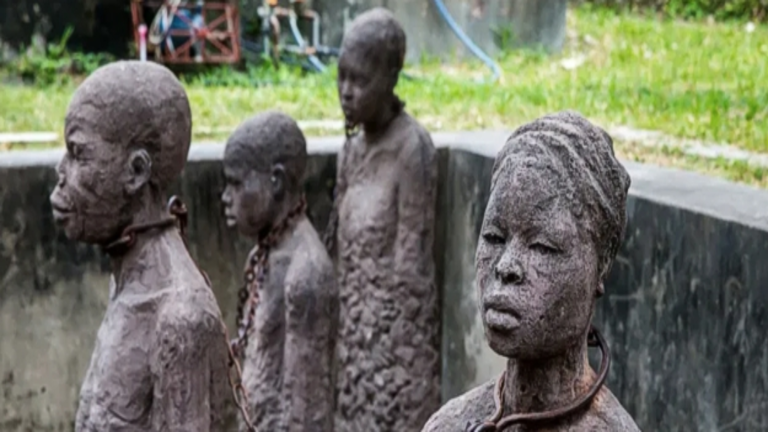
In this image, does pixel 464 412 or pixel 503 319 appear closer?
pixel 503 319

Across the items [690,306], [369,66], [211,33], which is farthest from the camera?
[211,33]

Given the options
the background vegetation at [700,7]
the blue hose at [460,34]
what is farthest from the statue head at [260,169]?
the background vegetation at [700,7]

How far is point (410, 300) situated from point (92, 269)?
1395mm

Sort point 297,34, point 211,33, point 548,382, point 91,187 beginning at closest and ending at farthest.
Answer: point 548,382, point 91,187, point 211,33, point 297,34

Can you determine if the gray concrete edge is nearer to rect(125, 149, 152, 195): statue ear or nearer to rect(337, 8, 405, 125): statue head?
rect(337, 8, 405, 125): statue head

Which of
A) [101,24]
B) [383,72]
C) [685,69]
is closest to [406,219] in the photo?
[383,72]

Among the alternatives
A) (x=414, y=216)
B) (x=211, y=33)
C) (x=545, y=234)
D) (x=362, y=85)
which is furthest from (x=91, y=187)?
(x=211, y=33)

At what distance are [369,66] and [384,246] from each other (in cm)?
74

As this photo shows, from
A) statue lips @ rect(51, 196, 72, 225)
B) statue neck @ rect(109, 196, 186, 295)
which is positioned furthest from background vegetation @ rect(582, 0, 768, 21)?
statue lips @ rect(51, 196, 72, 225)

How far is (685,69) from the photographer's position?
30.1 feet

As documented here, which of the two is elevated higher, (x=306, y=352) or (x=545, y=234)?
(x=545, y=234)

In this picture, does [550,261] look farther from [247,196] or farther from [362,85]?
[362,85]

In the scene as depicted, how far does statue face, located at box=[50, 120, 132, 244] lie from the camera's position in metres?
3.12

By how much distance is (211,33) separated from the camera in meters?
10.2
